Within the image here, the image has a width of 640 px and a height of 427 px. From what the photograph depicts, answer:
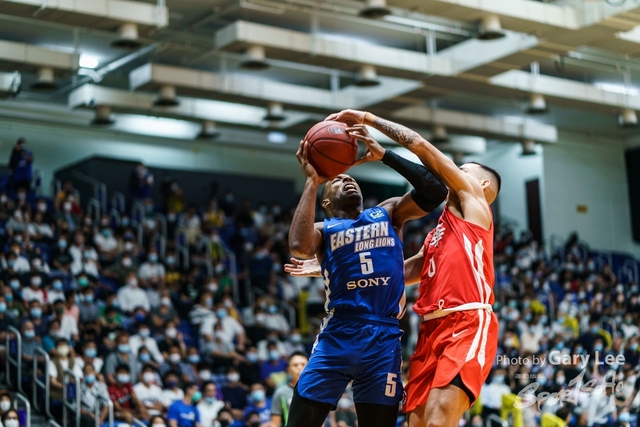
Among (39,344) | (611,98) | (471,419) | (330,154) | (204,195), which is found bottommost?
(471,419)

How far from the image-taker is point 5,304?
1348cm

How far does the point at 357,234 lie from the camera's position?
546 centimetres

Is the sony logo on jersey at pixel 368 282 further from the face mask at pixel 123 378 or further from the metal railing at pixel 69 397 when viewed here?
the face mask at pixel 123 378

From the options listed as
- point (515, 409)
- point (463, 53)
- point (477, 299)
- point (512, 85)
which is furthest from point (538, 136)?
point (477, 299)

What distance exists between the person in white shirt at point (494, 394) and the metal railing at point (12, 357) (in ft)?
22.0

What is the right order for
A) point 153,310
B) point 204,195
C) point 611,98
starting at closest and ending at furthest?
point 153,310 < point 611,98 < point 204,195

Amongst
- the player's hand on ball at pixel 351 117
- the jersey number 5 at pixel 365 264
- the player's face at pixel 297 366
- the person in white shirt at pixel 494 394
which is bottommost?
the person in white shirt at pixel 494 394

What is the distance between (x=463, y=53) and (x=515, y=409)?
7.19 metres

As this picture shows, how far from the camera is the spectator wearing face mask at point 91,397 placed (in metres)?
11.2

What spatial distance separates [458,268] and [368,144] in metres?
0.91

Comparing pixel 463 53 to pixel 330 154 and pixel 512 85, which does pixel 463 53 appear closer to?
pixel 512 85

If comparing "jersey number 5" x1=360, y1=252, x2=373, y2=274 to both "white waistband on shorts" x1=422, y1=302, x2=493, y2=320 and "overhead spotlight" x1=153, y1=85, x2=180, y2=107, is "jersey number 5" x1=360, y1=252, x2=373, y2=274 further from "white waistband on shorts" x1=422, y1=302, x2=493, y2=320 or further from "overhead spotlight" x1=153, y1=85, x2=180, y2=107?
"overhead spotlight" x1=153, y1=85, x2=180, y2=107

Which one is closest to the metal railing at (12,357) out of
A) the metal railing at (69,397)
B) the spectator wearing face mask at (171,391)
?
the metal railing at (69,397)

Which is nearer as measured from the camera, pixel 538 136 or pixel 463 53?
pixel 463 53
